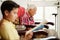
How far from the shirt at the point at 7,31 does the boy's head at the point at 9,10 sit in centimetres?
5

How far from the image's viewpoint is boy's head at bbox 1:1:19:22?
1371 mm

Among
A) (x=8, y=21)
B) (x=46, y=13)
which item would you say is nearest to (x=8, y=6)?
(x=8, y=21)

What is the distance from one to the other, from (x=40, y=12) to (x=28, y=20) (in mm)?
152

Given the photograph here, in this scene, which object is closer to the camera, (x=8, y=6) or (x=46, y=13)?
(x=8, y=6)

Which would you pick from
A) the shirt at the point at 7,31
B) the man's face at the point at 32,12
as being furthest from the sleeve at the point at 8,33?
the man's face at the point at 32,12

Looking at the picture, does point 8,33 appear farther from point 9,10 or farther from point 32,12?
point 32,12

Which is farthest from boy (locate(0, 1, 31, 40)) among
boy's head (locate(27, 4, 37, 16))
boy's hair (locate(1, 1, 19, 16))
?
boy's head (locate(27, 4, 37, 16))

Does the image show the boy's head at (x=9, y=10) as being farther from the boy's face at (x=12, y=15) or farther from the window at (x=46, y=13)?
the window at (x=46, y=13)

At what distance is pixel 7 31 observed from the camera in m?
1.35

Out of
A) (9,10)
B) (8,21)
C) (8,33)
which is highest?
(9,10)

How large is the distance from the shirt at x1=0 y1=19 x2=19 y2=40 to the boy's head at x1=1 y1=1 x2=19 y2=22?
5cm

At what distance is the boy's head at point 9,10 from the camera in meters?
1.37

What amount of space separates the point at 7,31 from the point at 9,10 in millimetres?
199

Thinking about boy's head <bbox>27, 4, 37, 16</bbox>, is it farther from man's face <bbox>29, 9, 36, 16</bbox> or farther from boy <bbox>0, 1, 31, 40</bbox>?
boy <bbox>0, 1, 31, 40</bbox>
